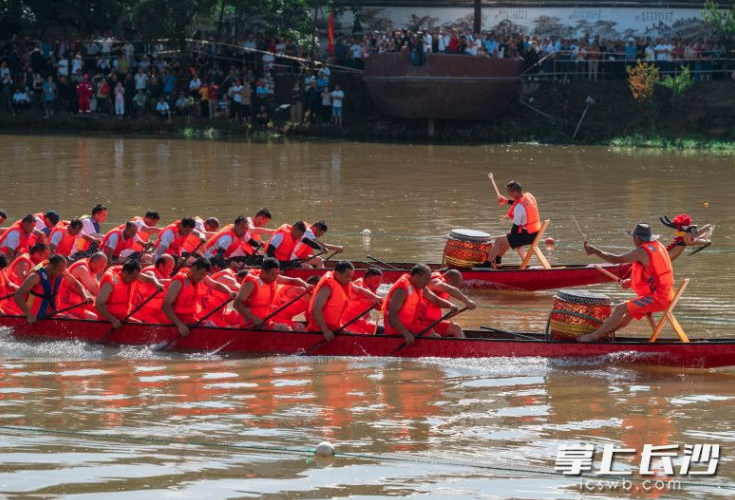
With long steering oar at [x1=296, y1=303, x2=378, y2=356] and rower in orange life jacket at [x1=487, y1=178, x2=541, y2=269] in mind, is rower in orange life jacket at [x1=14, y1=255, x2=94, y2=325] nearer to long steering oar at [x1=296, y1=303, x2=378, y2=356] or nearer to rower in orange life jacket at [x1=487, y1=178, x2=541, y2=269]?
long steering oar at [x1=296, y1=303, x2=378, y2=356]

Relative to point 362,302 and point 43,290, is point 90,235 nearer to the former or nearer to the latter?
point 43,290

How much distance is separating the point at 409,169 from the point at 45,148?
875 centimetres

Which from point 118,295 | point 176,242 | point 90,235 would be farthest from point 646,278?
point 90,235

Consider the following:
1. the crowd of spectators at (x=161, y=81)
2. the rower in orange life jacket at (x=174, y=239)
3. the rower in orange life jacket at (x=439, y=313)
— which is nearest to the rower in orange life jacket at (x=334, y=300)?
the rower in orange life jacket at (x=439, y=313)

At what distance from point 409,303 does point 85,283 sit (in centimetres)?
381

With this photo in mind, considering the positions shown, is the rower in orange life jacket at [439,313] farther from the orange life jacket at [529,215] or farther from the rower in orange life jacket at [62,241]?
the rower in orange life jacket at [62,241]

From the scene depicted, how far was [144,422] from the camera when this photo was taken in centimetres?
1124

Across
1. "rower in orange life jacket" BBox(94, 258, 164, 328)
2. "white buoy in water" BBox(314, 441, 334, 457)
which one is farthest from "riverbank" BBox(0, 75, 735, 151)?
"white buoy in water" BBox(314, 441, 334, 457)

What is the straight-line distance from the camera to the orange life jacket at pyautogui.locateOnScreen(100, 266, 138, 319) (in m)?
14.3

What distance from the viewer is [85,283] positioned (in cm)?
1485

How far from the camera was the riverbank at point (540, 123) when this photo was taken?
1305 inches

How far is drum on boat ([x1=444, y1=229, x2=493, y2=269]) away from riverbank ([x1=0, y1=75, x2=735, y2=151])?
16.6 m

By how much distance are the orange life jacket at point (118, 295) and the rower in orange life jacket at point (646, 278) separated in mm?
4892

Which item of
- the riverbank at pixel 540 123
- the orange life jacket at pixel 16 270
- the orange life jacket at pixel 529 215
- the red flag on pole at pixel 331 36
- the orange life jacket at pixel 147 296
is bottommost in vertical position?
the orange life jacket at pixel 147 296
